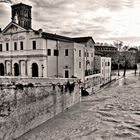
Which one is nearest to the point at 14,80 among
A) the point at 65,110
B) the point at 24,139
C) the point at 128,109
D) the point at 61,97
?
the point at 24,139

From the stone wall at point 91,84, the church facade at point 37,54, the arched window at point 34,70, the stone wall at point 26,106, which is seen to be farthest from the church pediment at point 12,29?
the stone wall at point 26,106

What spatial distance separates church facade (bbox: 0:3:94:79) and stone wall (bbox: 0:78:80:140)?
30.3ft

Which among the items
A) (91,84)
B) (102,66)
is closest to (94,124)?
(91,84)

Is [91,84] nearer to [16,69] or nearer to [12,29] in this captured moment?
[16,69]

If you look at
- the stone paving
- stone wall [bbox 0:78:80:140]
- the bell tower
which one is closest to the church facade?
the bell tower

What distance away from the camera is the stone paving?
1341cm

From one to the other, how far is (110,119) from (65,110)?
16.8ft

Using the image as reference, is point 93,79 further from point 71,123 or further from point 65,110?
point 71,123

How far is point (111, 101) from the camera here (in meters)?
23.6

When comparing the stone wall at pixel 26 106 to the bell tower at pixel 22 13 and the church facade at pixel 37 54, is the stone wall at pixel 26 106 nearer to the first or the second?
the church facade at pixel 37 54

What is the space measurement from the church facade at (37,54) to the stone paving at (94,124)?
27.0ft

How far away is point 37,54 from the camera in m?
28.3

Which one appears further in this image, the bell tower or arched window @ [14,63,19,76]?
the bell tower

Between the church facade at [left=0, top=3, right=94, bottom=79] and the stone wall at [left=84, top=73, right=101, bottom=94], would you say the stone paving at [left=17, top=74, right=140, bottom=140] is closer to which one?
the stone wall at [left=84, top=73, right=101, bottom=94]
